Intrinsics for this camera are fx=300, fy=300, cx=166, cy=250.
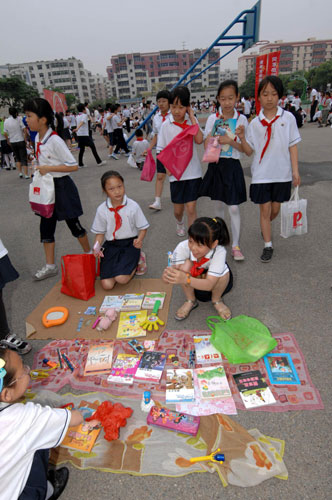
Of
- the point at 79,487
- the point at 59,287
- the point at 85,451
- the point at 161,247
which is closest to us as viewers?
the point at 79,487

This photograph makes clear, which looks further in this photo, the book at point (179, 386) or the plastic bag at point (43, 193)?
the plastic bag at point (43, 193)

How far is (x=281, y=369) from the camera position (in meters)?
2.05

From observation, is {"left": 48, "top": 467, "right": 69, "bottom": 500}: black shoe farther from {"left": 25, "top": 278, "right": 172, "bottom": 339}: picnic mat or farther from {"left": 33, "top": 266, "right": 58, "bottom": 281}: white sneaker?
{"left": 33, "top": 266, "right": 58, "bottom": 281}: white sneaker

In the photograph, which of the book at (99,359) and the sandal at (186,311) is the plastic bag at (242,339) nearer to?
the sandal at (186,311)

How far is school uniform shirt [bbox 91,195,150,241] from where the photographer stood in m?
3.14

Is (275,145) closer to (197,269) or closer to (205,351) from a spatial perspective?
(197,269)

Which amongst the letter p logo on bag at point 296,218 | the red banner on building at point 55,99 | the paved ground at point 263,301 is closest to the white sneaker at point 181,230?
the paved ground at point 263,301

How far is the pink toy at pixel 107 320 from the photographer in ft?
8.52

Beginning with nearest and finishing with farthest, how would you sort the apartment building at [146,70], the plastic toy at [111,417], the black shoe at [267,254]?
the plastic toy at [111,417], the black shoe at [267,254], the apartment building at [146,70]

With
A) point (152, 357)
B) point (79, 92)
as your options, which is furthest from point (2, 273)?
point (79, 92)

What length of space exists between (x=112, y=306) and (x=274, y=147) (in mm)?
2239

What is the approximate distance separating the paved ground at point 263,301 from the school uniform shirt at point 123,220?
1.92 ft

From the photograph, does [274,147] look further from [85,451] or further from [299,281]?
[85,451]

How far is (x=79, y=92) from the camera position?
8494 centimetres
